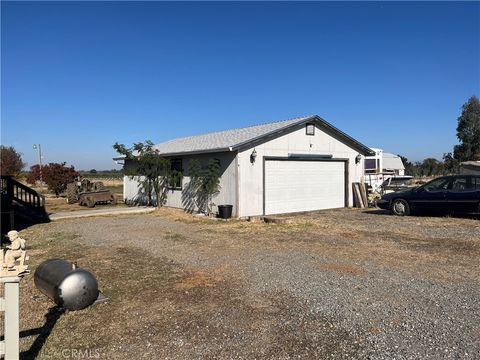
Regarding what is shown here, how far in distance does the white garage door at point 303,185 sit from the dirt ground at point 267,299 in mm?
5684

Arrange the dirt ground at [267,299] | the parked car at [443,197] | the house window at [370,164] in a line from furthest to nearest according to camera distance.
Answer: the house window at [370,164] → the parked car at [443,197] → the dirt ground at [267,299]

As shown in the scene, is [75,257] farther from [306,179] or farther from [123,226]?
[306,179]

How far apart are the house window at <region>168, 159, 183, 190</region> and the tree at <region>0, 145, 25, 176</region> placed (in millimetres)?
26034

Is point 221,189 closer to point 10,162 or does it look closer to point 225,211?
point 225,211

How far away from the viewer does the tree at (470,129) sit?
52.4 meters

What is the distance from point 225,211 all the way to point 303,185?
13.6ft

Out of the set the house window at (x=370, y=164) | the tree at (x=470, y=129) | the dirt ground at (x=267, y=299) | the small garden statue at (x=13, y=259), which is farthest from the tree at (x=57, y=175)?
the tree at (x=470, y=129)

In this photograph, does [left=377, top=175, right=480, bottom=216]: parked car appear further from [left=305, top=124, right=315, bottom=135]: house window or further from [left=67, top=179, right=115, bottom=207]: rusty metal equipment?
[left=67, top=179, right=115, bottom=207]: rusty metal equipment

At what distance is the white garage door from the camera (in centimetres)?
1557

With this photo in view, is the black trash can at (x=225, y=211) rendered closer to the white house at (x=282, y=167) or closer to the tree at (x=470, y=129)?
the white house at (x=282, y=167)

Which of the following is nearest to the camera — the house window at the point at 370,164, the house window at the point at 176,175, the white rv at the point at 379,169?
the house window at the point at 176,175

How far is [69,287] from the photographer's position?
4.77 m

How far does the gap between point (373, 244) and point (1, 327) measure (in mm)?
7274

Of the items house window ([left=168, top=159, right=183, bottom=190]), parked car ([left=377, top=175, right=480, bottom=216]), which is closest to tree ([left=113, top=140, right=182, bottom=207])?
house window ([left=168, top=159, right=183, bottom=190])
